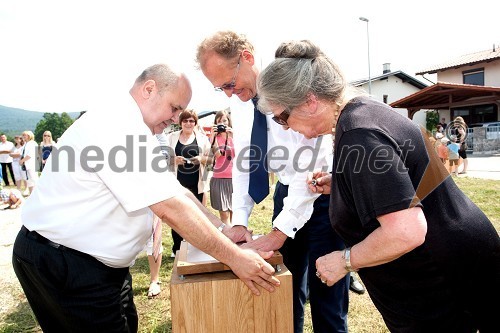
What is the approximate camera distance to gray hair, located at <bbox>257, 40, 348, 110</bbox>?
1.41 metres

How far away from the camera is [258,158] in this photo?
7.66 ft

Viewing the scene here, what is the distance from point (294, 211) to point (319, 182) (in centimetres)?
25

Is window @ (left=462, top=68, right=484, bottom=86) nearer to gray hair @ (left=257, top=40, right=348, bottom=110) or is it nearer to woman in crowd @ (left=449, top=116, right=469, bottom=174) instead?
woman in crowd @ (left=449, top=116, right=469, bottom=174)

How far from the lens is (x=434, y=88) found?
2214 cm

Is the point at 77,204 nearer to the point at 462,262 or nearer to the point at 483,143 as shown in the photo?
the point at 462,262

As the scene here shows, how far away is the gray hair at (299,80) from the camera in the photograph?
1411 millimetres

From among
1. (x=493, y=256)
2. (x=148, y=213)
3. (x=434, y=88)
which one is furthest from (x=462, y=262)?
(x=434, y=88)

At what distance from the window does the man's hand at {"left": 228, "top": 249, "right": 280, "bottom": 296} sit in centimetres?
2917

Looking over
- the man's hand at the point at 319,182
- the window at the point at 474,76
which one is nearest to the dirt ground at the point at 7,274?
the man's hand at the point at 319,182

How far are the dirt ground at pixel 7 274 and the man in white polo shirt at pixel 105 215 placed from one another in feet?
7.85

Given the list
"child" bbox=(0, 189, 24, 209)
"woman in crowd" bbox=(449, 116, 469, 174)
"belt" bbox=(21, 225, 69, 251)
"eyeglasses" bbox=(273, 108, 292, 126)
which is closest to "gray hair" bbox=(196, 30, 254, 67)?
"eyeglasses" bbox=(273, 108, 292, 126)

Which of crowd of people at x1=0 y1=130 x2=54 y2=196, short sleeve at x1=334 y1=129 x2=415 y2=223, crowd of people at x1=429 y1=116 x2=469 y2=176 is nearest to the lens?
short sleeve at x1=334 y1=129 x2=415 y2=223

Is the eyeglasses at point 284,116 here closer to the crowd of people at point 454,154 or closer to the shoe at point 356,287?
the shoe at point 356,287

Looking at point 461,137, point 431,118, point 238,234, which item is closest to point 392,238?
point 238,234
